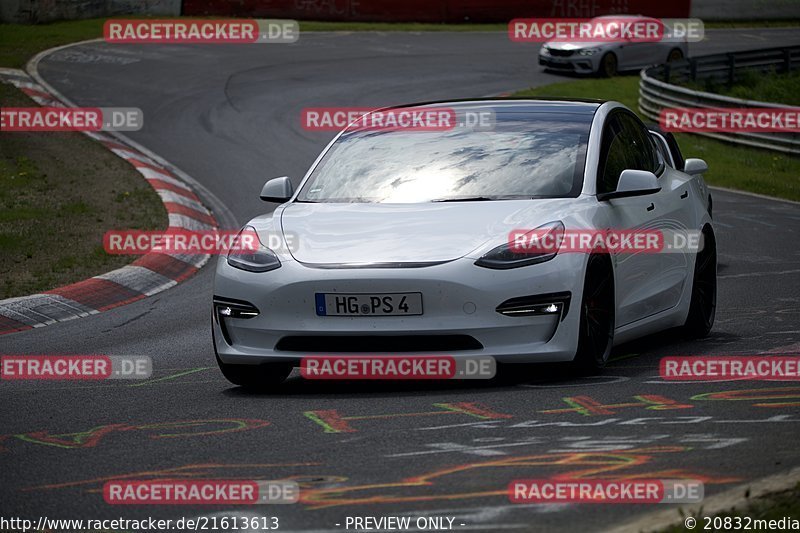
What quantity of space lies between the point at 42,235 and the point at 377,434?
842cm

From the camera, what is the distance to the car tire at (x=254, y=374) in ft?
25.1

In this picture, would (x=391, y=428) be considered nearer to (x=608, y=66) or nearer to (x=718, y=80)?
(x=718, y=80)

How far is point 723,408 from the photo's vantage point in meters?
6.44

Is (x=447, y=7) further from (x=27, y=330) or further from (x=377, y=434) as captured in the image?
(x=377, y=434)

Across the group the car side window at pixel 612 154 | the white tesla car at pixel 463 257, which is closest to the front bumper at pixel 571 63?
the white tesla car at pixel 463 257

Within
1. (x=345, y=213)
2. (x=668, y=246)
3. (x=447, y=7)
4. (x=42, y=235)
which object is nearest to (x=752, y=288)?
(x=668, y=246)

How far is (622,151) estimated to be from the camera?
8.72m

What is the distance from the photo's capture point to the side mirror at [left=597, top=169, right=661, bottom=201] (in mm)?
7867

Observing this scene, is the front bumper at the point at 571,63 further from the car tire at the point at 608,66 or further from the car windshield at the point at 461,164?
the car windshield at the point at 461,164

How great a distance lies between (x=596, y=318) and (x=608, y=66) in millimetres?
27906

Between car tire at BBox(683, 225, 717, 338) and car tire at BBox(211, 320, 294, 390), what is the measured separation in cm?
268

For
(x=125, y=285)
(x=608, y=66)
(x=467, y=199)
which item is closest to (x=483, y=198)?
(x=467, y=199)

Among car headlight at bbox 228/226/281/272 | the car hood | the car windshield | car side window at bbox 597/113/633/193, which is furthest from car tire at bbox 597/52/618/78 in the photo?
car headlight at bbox 228/226/281/272

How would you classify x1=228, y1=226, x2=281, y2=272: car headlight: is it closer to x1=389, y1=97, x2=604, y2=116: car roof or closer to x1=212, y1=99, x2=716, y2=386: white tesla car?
x1=212, y1=99, x2=716, y2=386: white tesla car
